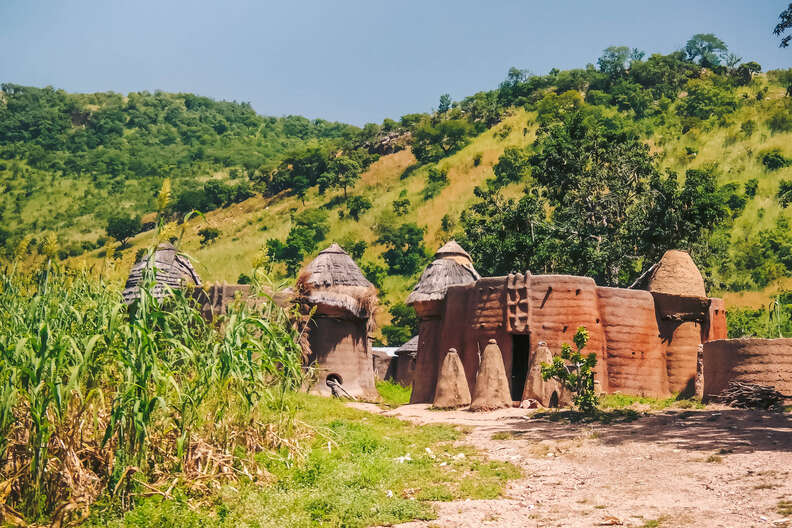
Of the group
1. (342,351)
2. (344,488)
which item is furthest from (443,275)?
(344,488)

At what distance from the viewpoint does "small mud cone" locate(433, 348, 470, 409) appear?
1644cm

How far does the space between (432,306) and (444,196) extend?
4160 cm

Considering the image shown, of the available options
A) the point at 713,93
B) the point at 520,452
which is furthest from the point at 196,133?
the point at 520,452

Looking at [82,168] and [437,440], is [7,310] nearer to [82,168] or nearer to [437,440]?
[437,440]

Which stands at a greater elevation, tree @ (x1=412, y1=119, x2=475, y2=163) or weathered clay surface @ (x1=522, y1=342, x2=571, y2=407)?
tree @ (x1=412, y1=119, x2=475, y2=163)

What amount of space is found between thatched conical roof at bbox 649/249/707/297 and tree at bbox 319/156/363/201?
165 feet

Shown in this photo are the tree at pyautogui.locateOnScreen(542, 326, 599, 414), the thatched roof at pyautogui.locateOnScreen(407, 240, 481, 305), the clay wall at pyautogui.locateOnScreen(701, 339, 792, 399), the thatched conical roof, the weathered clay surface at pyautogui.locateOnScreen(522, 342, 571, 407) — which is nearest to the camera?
the clay wall at pyautogui.locateOnScreen(701, 339, 792, 399)

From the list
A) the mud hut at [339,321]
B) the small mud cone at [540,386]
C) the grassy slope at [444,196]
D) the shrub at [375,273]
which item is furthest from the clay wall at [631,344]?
the shrub at [375,273]

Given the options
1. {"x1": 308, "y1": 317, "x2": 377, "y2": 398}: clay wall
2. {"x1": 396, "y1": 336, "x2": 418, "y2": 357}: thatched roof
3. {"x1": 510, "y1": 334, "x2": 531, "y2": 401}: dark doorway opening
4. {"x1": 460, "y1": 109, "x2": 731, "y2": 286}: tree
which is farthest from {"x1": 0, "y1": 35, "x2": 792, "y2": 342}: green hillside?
{"x1": 510, "y1": 334, "x2": 531, "y2": 401}: dark doorway opening

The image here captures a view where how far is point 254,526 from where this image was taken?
7184mm

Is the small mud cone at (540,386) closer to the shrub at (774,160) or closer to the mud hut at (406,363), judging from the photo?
the mud hut at (406,363)

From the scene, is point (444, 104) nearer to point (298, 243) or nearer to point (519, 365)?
point (298, 243)

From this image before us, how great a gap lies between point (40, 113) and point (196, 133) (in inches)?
677

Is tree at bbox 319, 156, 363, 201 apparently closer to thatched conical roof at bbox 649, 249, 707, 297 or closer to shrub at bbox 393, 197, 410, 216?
shrub at bbox 393, 197, 410, 216
